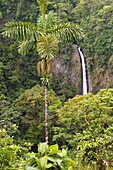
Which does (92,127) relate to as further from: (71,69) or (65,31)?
(71,69)

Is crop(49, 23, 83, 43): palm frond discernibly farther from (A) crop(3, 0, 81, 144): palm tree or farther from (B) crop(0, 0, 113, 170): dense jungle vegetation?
(B) crop(0, 0, 113, 170): dense jungle vegetation

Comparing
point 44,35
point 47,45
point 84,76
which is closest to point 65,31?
point 44,35

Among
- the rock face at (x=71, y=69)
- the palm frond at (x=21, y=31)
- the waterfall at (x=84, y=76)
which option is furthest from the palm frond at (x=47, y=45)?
the rock face at (x=71, y=69)

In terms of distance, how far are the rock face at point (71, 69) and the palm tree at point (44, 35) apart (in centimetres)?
1188

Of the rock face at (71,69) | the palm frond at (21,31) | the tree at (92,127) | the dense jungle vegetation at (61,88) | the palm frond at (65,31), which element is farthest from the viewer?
the rock face at (71,69)

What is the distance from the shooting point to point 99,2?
61.2 ft

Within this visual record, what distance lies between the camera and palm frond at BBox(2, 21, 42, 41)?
197 inches

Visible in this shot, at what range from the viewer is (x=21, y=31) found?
5117 mm

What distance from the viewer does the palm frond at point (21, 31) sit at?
5016 millimetres

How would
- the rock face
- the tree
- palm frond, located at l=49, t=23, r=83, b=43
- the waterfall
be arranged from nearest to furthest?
the tree < palm frond, located at l=49, t=23, r=83, b=43 < the waterfall < the rock face

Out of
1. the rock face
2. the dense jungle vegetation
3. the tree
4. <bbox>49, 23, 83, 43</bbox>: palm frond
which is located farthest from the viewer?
the rock face

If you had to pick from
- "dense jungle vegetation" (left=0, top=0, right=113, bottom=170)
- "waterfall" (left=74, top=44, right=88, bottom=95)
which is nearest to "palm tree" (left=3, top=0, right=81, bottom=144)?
"dense jungle vegetation" (left=0, top=0, right=113, bottom=170)

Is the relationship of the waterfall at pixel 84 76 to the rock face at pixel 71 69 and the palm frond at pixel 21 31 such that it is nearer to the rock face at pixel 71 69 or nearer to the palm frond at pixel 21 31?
the rock face at pixel 71 69

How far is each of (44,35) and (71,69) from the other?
12961 millimetres
